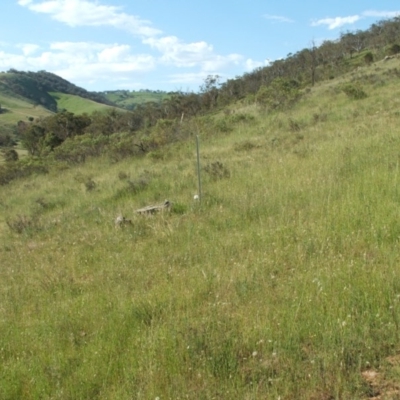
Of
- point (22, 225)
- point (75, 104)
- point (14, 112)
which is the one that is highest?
point (75, 104)

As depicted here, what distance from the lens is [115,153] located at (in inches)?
757

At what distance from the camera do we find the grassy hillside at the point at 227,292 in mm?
2691

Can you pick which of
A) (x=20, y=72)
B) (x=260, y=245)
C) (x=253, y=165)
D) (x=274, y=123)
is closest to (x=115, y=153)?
(x=274, y=123)

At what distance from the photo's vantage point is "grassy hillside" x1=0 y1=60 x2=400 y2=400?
2.69 meters

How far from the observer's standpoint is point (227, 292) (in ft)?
12.3

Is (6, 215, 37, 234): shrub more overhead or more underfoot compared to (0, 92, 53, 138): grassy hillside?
more underfoot

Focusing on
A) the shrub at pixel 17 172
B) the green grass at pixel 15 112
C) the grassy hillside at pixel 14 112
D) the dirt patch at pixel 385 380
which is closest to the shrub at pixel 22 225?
the dirt patch at pixel 385 380

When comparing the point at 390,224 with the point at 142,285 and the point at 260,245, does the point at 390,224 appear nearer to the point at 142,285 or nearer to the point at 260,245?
the point at 260,245

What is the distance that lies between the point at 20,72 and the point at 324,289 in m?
221

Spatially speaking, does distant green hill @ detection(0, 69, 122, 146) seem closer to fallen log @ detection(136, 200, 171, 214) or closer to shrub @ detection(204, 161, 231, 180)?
shrub @ detection(204, 161, 231, 180)

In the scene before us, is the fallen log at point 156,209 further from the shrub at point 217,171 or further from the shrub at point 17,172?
the shrub at point 17,172

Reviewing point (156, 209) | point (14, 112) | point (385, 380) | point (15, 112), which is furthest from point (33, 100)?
point (385, 380)

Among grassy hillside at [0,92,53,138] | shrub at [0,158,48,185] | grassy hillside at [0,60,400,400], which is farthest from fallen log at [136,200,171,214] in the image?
grassy hillside at [0,92,53,138]

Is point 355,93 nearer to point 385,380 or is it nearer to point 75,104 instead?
point 385,380
